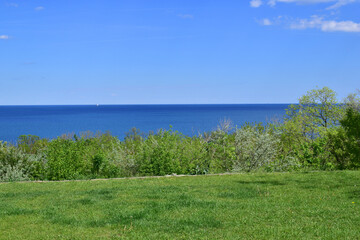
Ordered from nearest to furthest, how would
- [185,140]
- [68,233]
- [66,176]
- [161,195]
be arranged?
[68,233] < [161,195] < [66,176] < [185,140]

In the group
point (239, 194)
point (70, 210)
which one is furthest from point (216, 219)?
point (70, 210)

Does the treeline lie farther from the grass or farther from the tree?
the tree

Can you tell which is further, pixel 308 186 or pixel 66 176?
pixel 66 176

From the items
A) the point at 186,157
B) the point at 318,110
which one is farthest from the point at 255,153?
the point at 318,110

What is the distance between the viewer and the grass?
668cm

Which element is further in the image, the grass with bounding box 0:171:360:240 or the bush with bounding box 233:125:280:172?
the bush with bounding box 233:125:280:172

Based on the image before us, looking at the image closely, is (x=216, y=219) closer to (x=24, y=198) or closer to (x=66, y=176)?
(x=24, y=198)

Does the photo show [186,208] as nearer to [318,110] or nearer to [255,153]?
[255,153]

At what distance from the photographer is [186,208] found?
8.16 m

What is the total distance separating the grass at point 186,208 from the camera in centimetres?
668

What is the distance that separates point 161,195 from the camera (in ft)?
31.1

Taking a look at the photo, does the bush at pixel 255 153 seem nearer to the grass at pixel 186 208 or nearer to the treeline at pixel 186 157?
the treeline at pixel 186 157

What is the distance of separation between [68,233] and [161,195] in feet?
10.3

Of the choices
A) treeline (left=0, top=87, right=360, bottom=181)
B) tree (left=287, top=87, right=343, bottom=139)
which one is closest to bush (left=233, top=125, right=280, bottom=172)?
treeline (left=0, top=87, right=360, bottom=181)
